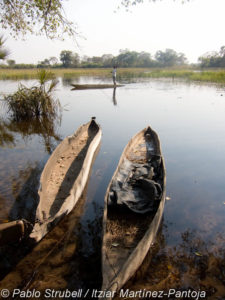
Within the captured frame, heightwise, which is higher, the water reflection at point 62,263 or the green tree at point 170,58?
the green tree at point 170,58

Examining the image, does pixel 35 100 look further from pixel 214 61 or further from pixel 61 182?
pixel 214 61

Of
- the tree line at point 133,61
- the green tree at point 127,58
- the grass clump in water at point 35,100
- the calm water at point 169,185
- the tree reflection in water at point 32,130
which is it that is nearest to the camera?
the calm water at point 169,185

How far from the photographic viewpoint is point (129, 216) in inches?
143

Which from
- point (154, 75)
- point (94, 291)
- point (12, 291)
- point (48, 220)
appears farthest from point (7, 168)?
point (154, 75)

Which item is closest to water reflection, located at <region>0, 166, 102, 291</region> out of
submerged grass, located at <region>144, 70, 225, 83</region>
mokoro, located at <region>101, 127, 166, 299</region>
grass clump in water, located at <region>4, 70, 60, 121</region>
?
mokoro, located at <region>101, 127, 166, 299</region>

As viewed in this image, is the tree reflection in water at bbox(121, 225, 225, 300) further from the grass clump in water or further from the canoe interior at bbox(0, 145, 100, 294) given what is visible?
the grass clump in water

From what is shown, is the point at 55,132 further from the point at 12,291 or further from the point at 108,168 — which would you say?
the point at 12,291

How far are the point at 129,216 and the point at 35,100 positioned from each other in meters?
8.61

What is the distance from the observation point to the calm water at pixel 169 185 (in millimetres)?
3037

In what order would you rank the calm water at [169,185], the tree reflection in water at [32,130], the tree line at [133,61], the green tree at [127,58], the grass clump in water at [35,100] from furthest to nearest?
the green tree at [127,58] < the tree line at [133,61] < the grass clump in water at [35,100] < the tree reflection in water at [32,130] < the calm water at [169,185]

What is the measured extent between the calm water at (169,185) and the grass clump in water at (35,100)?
747 mm

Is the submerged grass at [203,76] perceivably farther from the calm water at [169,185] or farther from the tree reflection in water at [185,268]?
the tree reflection in water at [185,268]

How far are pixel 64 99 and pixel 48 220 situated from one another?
15.5 m

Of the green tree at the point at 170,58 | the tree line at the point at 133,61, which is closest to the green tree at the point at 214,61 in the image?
the tree line at the point at 133,61
